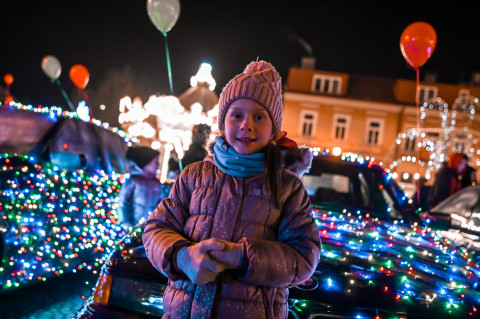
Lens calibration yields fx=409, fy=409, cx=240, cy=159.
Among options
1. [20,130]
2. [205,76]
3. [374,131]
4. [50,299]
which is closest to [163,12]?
[205,76]

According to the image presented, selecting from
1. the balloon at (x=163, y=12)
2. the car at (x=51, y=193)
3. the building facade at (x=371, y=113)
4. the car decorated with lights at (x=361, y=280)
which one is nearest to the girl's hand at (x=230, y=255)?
the car decorated with lights at (x=361, y=280)

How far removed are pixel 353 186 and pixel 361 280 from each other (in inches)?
89.0

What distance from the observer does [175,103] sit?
12.9m

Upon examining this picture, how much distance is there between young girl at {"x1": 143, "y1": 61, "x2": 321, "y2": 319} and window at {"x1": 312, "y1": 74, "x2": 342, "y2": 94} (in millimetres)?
29030

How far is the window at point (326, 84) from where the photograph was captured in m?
29.8

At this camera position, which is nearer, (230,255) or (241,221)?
(230,255)

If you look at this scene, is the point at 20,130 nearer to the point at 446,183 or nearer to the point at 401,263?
the point at 401,263

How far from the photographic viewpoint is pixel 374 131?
2928 cm

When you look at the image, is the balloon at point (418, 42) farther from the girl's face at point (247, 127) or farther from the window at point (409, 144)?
the window at point (409, 144)

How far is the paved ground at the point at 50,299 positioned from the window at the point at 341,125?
85.9 ft

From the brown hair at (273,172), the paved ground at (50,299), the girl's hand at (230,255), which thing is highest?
the brown hair at (273,172)

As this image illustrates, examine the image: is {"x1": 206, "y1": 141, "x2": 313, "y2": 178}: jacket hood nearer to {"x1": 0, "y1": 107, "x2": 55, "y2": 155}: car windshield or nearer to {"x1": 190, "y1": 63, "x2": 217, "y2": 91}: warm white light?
{"x1": 0, "y1": 107, "x2": 55, "y2": 155}: car windshield

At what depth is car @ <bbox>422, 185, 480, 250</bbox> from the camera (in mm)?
3699

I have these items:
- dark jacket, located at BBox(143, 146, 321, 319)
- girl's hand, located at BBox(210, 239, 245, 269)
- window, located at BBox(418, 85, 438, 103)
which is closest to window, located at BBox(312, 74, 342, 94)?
window, located at BBox(418, 85, 438, 103)
